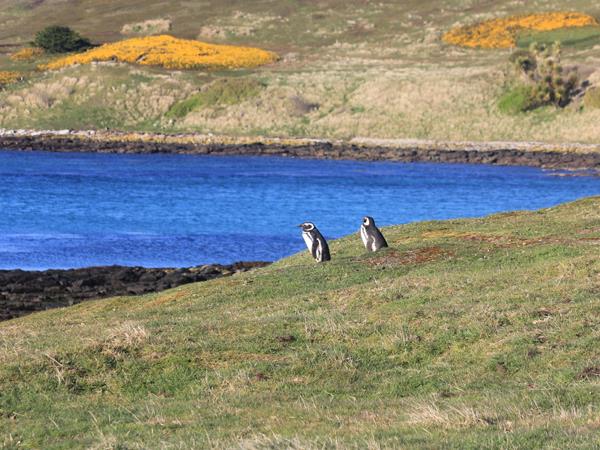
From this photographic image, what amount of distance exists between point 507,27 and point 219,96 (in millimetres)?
42462

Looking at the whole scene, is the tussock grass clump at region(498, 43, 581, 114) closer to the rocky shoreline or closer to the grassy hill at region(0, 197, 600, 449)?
the rocky shoreline

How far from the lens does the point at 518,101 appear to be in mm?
112688

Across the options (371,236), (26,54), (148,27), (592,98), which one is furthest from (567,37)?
(371,236)

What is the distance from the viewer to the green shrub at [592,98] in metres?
109

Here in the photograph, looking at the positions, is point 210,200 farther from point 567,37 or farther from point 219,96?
point 567,37

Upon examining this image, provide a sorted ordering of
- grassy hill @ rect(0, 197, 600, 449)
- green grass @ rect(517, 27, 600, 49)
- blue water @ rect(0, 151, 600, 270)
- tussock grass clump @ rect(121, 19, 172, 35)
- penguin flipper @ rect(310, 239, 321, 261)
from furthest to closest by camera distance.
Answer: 1. tussock grass clump @ rect(121, 19, 172, 35)
2. green grass @ rect(517, 27, 600, 49)
3. blue water @ rect(0, 151, 600, 270)
4. penguin flipper @ rect(310, 239, 321, 261)
5. grassy hill @ rect(0, 197, 600, 449)

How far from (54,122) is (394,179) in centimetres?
4740

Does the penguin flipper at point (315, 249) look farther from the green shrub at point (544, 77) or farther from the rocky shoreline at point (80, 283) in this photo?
the green shrub at point (544, 77)

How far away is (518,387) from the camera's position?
15.8 m

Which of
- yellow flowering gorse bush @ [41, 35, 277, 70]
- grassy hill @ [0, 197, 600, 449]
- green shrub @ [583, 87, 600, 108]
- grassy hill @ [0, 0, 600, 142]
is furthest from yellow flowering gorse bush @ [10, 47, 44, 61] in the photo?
grassy hill @ [0, 197, 600, 449]

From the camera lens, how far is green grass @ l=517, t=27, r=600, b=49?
130250 mm

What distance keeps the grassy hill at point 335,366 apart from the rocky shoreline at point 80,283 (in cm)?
806

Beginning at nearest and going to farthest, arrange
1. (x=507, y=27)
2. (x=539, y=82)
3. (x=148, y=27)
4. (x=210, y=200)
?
(x=210, y=200) < (x=539, y=82) < (x=507, y=27) < (x=148, y=27)

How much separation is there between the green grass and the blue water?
41132 mm
